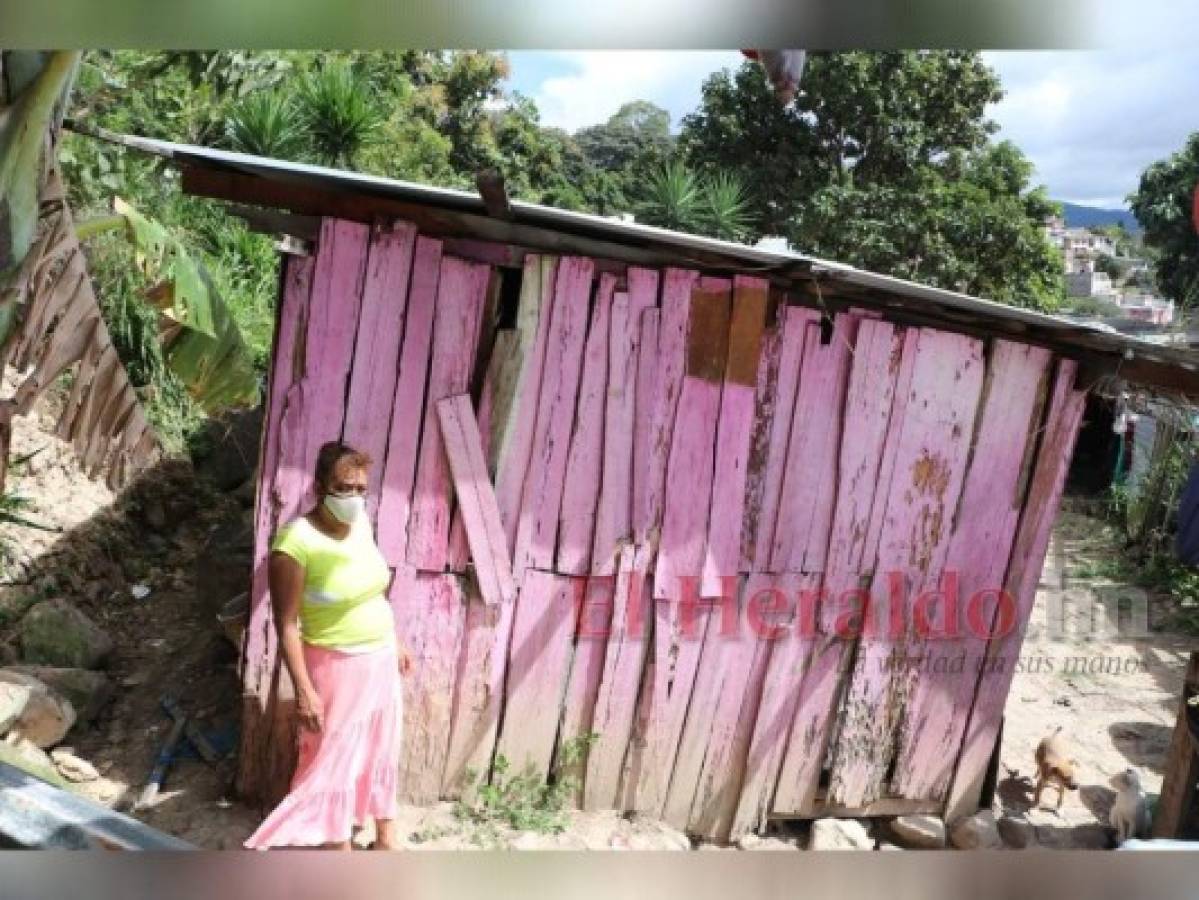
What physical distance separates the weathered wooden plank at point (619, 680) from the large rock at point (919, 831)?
3.89ft

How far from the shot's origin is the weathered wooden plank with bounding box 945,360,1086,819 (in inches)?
148

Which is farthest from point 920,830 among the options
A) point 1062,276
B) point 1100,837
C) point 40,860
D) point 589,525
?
point 1062,276

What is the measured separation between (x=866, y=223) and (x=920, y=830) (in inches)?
349

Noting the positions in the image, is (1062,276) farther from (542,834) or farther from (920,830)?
(542,834)

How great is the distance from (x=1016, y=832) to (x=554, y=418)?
2635 mm

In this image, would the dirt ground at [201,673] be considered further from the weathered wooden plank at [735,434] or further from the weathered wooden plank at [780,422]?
the weathered wooden plank at [780,422]

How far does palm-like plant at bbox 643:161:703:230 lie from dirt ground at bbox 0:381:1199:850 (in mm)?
6633

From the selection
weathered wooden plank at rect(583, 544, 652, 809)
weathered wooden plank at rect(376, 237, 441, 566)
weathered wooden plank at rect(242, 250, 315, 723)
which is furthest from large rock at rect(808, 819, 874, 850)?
weathered wooden plank at rect(242, 250, 315, 723)

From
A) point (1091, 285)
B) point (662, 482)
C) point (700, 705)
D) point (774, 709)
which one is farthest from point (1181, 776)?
point (1091, 285)

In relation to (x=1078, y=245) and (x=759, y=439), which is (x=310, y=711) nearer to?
(x=759, y=439)

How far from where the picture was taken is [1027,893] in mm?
1073

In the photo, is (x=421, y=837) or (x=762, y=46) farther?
(x=421, y=837)

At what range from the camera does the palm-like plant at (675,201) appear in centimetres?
1202

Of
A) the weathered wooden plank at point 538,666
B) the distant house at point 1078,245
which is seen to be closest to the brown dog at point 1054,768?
the weathered wooden plank at point 538,666
